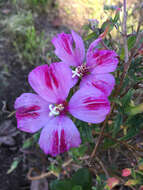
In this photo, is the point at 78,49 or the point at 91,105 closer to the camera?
the point at 91,105

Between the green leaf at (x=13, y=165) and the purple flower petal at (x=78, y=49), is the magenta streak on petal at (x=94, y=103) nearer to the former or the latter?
the purple flower petal at (x=78, y=49)

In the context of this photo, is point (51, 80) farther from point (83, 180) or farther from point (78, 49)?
point (83, 180)

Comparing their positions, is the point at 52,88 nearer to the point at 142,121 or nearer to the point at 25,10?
the point at 142,121

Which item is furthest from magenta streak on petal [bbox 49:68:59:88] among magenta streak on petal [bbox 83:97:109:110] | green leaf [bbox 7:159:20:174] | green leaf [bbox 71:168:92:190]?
green leaf [bbox 7:159:20:174]

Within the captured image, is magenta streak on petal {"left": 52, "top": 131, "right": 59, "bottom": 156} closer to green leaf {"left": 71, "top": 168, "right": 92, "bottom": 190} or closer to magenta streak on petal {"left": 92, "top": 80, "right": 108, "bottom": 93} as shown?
magenta streak on petal {"left": 92, "top": 80, "right": 108, "bottom": 93}

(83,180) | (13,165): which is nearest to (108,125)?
(83,180)
